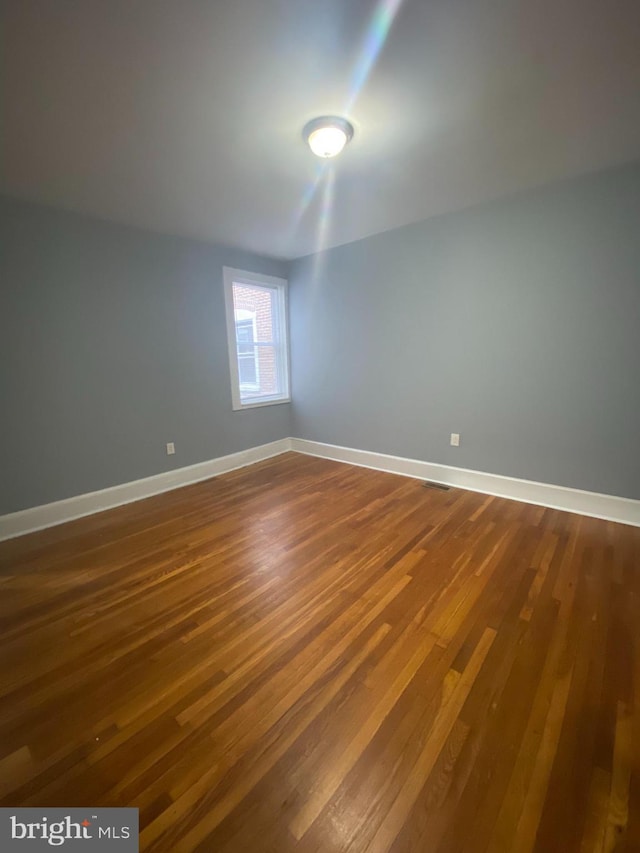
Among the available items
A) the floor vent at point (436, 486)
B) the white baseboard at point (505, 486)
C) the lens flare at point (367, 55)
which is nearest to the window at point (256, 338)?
the white baseboard at point (505, 486)

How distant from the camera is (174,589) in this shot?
1.94 meters

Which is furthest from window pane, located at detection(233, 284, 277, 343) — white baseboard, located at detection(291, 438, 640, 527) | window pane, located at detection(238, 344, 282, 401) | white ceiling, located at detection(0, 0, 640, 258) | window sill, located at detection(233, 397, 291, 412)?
white baseboard, located at detection(291, 438, 640, 527)

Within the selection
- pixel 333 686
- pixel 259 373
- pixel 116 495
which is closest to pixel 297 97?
pixel 333 686

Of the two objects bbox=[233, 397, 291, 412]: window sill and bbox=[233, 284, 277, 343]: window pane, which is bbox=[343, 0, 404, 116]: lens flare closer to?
bbox=[233, 284, 277, 343]: window pane

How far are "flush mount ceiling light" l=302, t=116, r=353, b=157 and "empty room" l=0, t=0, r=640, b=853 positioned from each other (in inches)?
0.6

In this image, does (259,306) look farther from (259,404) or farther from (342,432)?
(342,432)

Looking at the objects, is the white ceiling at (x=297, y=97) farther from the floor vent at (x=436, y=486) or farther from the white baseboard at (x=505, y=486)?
the floor vent at (x=436, y=486)

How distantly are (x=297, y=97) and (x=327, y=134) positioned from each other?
0.82 ft

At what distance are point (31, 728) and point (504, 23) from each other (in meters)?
3.01

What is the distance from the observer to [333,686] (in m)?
1.35

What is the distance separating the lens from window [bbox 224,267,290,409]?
12.7ft

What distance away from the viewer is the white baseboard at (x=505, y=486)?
2.56 metres

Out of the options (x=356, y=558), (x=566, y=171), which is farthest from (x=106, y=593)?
(x=566, y=171)

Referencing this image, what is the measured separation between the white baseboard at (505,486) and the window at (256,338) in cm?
111
